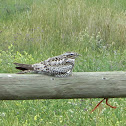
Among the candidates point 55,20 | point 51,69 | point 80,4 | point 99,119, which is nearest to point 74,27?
point 55,20

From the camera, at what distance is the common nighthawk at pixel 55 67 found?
2492mm

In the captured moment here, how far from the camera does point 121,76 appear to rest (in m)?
2.39

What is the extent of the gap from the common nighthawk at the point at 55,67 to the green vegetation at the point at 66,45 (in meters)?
1.04

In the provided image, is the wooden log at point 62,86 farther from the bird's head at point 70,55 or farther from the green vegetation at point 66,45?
the green vegetation at point 66,45

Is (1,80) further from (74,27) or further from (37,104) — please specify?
(74,27)

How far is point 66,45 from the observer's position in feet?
26.2

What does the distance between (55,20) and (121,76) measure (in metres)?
6.80

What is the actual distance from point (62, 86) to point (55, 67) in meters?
0.39

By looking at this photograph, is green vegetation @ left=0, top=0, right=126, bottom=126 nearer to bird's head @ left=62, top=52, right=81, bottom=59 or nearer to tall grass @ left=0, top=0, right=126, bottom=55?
tall grass @ left=0, top=0, right=126, bottom=55

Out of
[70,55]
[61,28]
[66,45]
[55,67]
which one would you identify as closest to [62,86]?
[55,67]

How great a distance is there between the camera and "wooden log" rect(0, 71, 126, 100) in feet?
7.51

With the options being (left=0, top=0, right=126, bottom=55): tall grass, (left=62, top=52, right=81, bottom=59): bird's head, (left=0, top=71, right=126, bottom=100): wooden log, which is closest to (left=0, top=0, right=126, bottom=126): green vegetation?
(left=0, top=0, right=126, bottom=55): tall grass

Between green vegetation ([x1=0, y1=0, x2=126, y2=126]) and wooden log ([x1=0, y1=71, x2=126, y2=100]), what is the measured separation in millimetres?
1285

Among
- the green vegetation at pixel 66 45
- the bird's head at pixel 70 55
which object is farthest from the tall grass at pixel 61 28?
the bird's head at pixel 70 55
